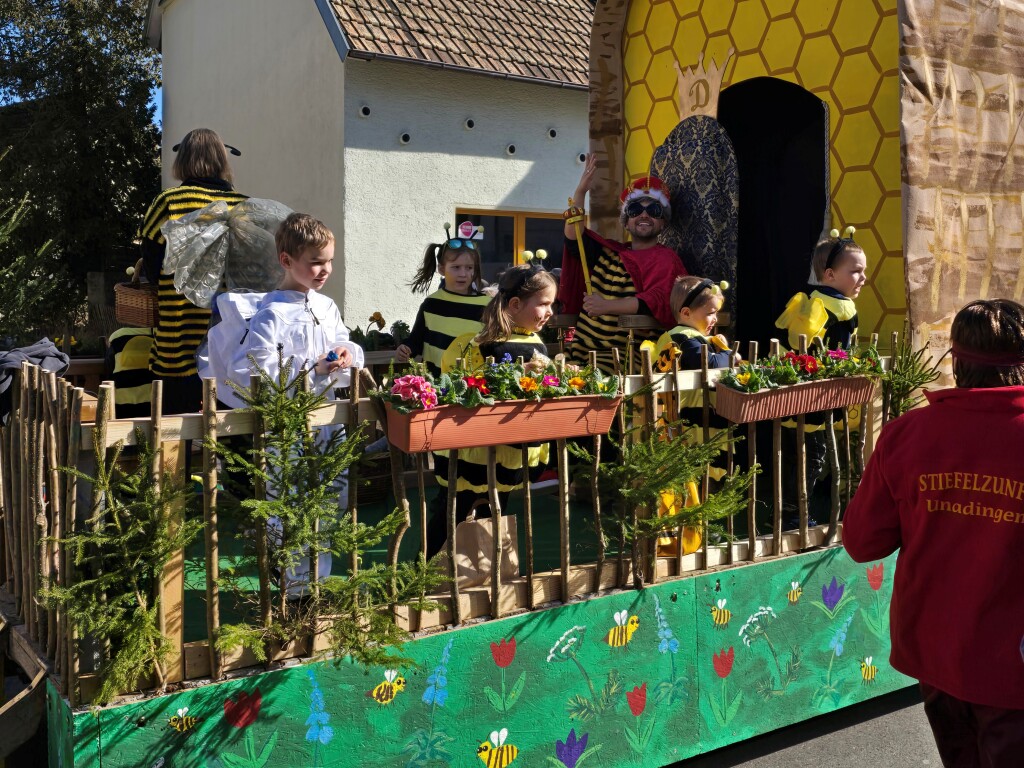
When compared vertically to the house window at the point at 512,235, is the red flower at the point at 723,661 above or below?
below

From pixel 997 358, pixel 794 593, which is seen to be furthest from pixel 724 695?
pixel 997 358

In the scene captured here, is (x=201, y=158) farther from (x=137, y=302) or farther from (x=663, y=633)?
(x=663, y=633)

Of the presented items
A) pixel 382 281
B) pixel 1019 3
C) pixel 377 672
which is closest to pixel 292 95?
pixel 382 281

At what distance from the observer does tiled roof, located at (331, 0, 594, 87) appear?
1079 centimetres

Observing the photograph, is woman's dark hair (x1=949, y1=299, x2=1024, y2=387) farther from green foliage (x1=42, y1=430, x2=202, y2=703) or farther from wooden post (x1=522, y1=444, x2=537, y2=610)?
green foliage (x1=42, y1=430, x2=202, y2=703)

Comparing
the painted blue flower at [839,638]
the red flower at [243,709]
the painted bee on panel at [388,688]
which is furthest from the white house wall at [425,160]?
the red flower at [243,709]

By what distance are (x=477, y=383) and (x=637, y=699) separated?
1339mm

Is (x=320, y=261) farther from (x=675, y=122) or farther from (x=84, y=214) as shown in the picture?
(x=84, y=214)

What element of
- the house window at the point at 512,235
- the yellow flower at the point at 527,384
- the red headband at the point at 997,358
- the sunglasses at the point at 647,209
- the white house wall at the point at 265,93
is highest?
the white house wall at the point at 265,93

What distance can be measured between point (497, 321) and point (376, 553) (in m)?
1.34

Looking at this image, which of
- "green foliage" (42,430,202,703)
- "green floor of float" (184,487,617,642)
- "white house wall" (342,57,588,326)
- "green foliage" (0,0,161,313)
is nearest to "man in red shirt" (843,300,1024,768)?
"green floor of float" (184,487,617,642)

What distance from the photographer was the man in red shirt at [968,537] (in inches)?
98.7

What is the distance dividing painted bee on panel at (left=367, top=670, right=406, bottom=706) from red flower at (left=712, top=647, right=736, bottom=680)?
1338mm

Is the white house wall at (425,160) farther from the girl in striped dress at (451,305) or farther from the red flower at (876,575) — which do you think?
the red flower at (876,575)
